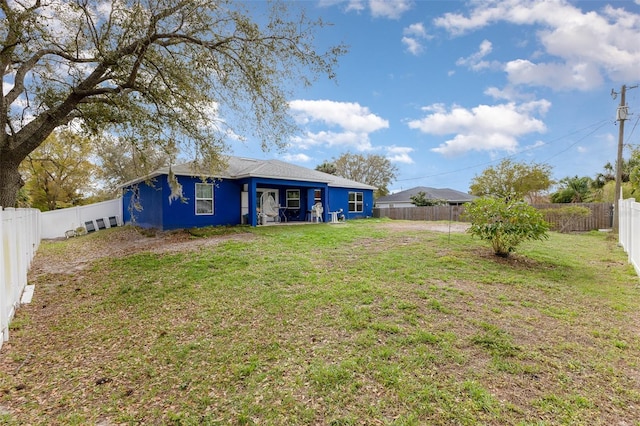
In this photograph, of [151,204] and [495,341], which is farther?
[151,204]

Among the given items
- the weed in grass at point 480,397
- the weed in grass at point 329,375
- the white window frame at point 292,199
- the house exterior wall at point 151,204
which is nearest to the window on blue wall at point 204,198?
the house exterior wall at point 151,204

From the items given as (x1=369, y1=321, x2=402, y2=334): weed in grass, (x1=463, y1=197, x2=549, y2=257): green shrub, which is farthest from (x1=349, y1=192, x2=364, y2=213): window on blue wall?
(x1=369, y1=321, x2=402, y2=334): weed in grass

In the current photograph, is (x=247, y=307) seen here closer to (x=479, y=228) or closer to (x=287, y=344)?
(x=287, y=344)

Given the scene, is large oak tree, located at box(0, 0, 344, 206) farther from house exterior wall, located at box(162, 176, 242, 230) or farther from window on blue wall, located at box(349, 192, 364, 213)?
window on blue wall, located at box(349, 192, 364, 213)

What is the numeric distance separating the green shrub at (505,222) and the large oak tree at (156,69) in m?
5.24

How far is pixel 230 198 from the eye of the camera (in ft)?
47.0

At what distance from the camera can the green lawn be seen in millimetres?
2621

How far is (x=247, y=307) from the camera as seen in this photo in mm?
4766

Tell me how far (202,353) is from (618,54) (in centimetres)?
1503

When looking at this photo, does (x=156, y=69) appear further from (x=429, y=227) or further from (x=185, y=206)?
(x=429, y=227)

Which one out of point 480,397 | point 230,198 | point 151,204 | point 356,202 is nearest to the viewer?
point 480,397

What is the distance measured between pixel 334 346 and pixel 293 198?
14.0m

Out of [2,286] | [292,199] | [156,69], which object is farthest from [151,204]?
[2,286]

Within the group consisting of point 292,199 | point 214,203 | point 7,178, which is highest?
point 7,178
